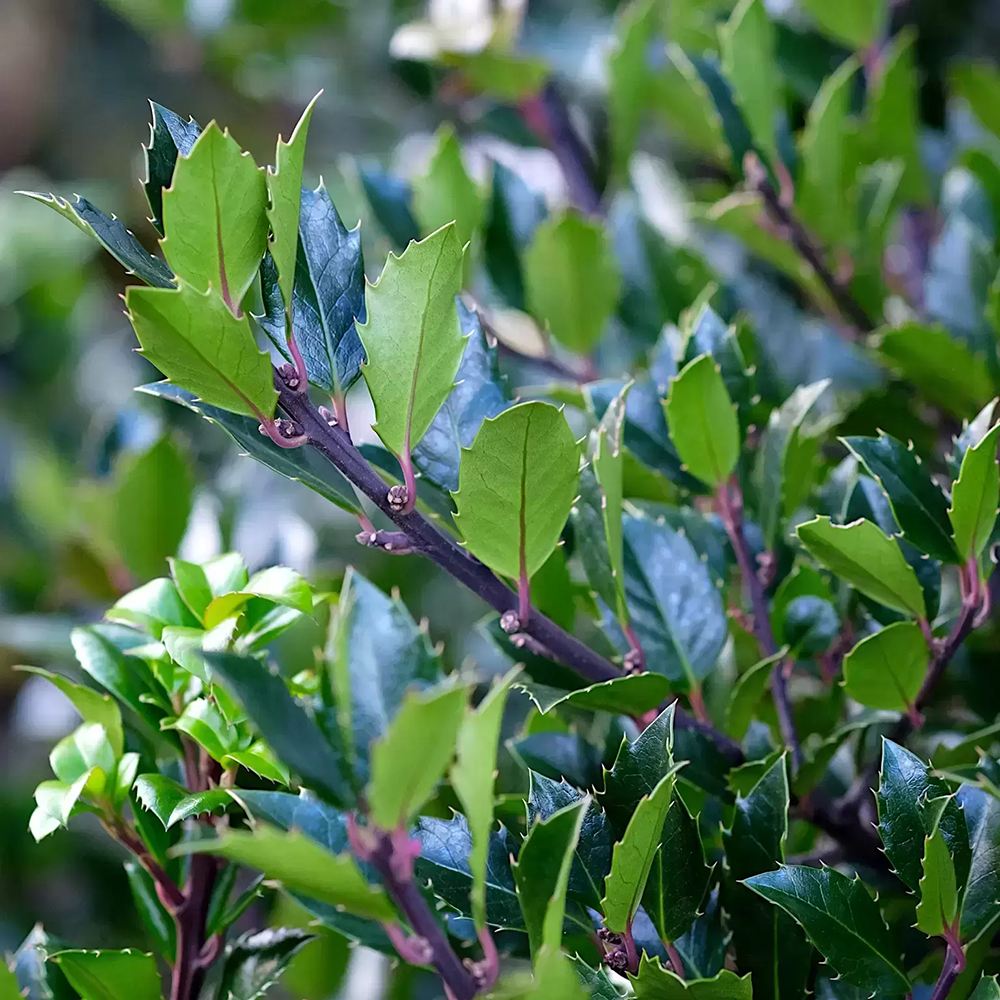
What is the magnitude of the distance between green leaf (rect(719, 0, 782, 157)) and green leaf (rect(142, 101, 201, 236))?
36 cm

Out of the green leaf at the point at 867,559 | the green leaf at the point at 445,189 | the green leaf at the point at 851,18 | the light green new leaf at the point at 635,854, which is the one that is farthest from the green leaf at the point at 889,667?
the green leaf at the point at 851,18

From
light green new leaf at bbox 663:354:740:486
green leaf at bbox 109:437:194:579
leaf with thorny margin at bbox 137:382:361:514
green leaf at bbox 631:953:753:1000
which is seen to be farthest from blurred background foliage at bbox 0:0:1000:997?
green leaf at bbox 631:953:753:1000

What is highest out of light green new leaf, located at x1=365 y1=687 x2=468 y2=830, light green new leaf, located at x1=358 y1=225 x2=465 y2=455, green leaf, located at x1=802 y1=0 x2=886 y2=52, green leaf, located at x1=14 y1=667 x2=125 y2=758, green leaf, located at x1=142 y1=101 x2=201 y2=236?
green leaf, located at x1=802 y1=0 x2=886 y2=52

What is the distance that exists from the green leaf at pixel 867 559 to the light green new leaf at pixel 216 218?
0.75ft

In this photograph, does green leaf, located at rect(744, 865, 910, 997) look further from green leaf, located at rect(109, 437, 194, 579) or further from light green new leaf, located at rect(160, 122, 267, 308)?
green leaf, located at rect(109, 437, 194, 579)

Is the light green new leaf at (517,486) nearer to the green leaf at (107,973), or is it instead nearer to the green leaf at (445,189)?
the green leaf at (107,973)

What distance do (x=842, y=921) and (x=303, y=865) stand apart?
22 cm

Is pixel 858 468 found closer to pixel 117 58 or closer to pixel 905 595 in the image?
pixel 905 595

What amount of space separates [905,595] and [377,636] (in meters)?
0.24

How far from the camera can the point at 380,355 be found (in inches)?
15.5

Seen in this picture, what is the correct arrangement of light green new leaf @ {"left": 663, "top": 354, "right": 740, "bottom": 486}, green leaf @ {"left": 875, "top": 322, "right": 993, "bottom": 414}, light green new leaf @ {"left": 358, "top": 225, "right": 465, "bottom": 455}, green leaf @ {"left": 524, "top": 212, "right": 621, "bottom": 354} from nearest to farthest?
light green new leaf @ {"left": 358, "top": 225, "right": 465, "bottom": 455} → light green new leaf @ {"left": 663, "top": 354, "right": 740, "bottom": 486} → green leaf @ {"left": 875, "top": 322, "right": 993, "bottom": 414} → green leaf @ {"left": 524, "top": 212, "right": 621, "bottom": 354}

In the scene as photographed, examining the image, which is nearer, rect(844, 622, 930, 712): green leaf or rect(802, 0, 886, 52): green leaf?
rect(844, 622, 930, 712): green leaf

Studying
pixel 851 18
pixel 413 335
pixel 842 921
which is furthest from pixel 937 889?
pixel 851 18

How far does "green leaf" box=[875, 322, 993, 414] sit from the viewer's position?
0.59 metres
